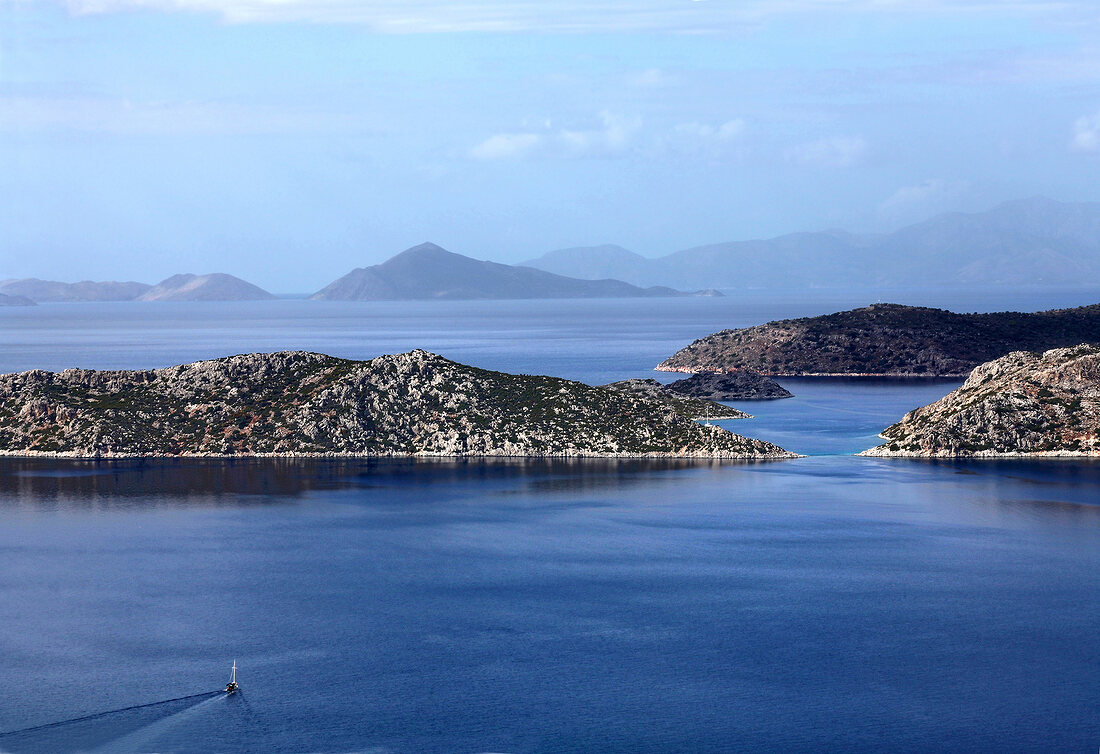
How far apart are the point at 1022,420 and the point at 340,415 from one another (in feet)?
289

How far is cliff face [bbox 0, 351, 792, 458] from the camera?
157 meters

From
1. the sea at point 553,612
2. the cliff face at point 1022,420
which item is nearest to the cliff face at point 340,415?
the sea at point 553,612

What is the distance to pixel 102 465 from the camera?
151625 mm

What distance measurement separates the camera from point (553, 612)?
81.4m

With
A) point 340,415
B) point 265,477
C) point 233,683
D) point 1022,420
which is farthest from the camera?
point 340,415

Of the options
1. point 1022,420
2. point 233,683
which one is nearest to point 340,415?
point 1022,420

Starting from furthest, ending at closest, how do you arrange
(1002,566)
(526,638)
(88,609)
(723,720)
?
(1002,566) → (88,609) → (526,638) → (723,720)

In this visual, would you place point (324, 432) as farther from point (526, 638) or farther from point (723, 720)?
point (723, 720)

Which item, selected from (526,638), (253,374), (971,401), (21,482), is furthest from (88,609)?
(971,401)

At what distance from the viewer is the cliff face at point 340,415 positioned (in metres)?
157

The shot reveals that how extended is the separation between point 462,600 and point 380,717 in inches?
956

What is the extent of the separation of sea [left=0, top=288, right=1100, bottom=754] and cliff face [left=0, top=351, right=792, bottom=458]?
13.6 metres

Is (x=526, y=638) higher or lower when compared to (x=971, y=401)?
lower

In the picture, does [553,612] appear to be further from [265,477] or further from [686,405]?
[686,405]
